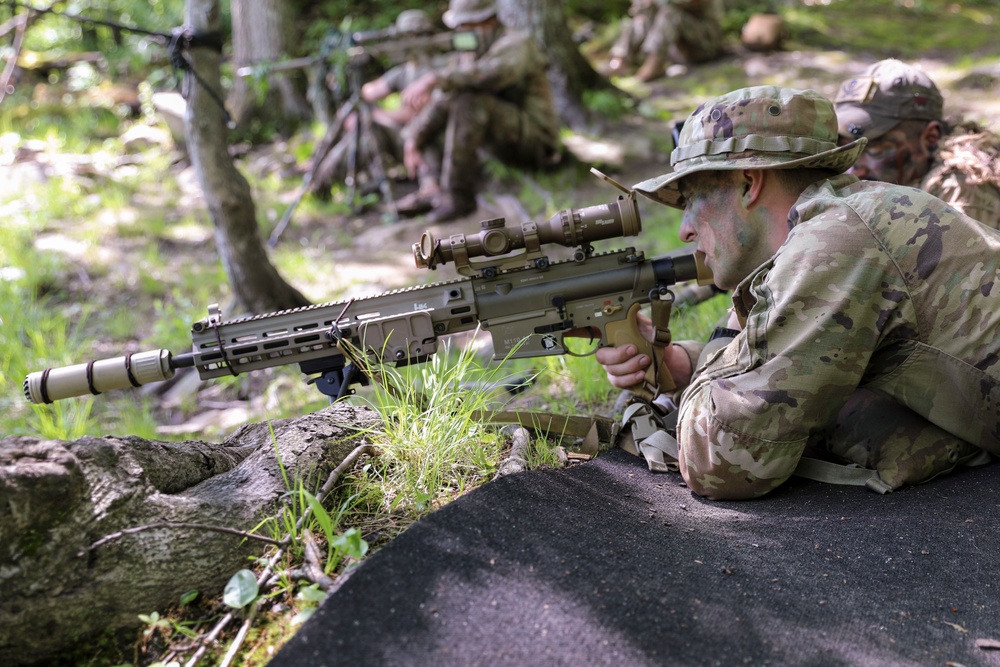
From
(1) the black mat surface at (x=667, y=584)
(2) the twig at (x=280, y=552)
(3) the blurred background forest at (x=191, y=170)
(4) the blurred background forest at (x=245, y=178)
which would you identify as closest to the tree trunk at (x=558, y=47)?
(4) the blurred background forest at (x=245, y=178)

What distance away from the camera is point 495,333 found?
3596 mm

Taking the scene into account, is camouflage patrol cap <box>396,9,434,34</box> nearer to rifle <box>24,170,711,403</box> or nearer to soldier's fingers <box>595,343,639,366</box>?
Answer: rifle <box>24,170,711,403</box>

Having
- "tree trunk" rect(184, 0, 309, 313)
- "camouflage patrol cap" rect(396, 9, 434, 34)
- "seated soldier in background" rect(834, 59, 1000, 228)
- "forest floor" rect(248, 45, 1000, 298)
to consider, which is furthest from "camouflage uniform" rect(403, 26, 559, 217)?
"seated soldier in background" rect(834, 59, 1000, 228)

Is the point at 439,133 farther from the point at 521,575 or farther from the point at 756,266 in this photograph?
the point at 521,575

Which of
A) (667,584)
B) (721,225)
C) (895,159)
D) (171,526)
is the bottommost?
(667,584)

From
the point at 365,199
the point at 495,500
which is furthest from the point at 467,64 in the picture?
the point at 495,500

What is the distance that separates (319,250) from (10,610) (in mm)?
7028

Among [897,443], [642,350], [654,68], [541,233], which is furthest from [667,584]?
[654,68]

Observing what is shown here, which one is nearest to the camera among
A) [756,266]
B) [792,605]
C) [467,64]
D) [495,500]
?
[792,605]

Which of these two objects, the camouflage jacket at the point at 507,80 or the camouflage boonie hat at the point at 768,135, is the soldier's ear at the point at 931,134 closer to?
the camouflage boonie hat at the point at 768,135

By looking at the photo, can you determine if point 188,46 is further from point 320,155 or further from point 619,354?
point 320,155

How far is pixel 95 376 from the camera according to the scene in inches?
135

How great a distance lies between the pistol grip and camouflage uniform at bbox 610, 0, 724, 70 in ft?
37.6

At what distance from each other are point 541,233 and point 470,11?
24.0ft
